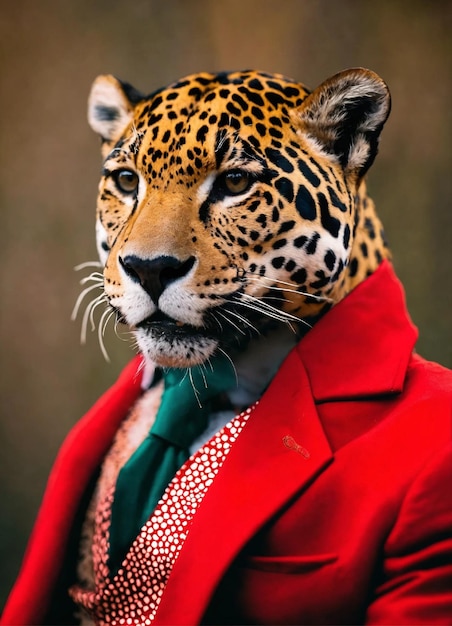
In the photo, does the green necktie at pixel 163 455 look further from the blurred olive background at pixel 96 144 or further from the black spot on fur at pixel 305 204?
Result: the blurred olive background at pixel 96 144

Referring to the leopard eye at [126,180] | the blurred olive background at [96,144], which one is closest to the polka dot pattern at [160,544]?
the leopard eye at [126,180]

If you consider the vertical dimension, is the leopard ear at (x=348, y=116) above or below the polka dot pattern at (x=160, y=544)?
above

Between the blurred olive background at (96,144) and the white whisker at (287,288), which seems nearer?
the white whisker at (287,288)

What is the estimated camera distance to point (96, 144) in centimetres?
193

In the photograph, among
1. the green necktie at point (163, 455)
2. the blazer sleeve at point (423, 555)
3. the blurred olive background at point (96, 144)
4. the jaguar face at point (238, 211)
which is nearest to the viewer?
the blazer sleeve at point (423, 555)

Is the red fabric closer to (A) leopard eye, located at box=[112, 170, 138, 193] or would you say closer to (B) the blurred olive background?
(A) leopard eye, located at box=[112, 170, 138, 193]

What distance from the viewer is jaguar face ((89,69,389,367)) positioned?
2.96 feet

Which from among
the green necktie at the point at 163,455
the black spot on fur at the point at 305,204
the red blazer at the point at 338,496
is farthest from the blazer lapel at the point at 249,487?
the black spot on fur at the point at 305,204

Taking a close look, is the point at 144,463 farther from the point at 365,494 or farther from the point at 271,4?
the point at 271,4

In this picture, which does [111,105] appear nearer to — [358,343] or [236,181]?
[236,181]

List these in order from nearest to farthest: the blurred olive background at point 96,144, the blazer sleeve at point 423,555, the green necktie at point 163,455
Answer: the blazer sleeve at point 423,555, the green necktie at point 163,455, the blurred olive background at point 96,144

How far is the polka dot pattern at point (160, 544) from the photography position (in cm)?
99

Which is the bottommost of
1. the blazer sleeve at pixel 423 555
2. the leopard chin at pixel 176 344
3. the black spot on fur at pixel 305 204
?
the blazer sleeve at pixel 423 555

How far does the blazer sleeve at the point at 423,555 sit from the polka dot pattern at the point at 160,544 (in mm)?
290
